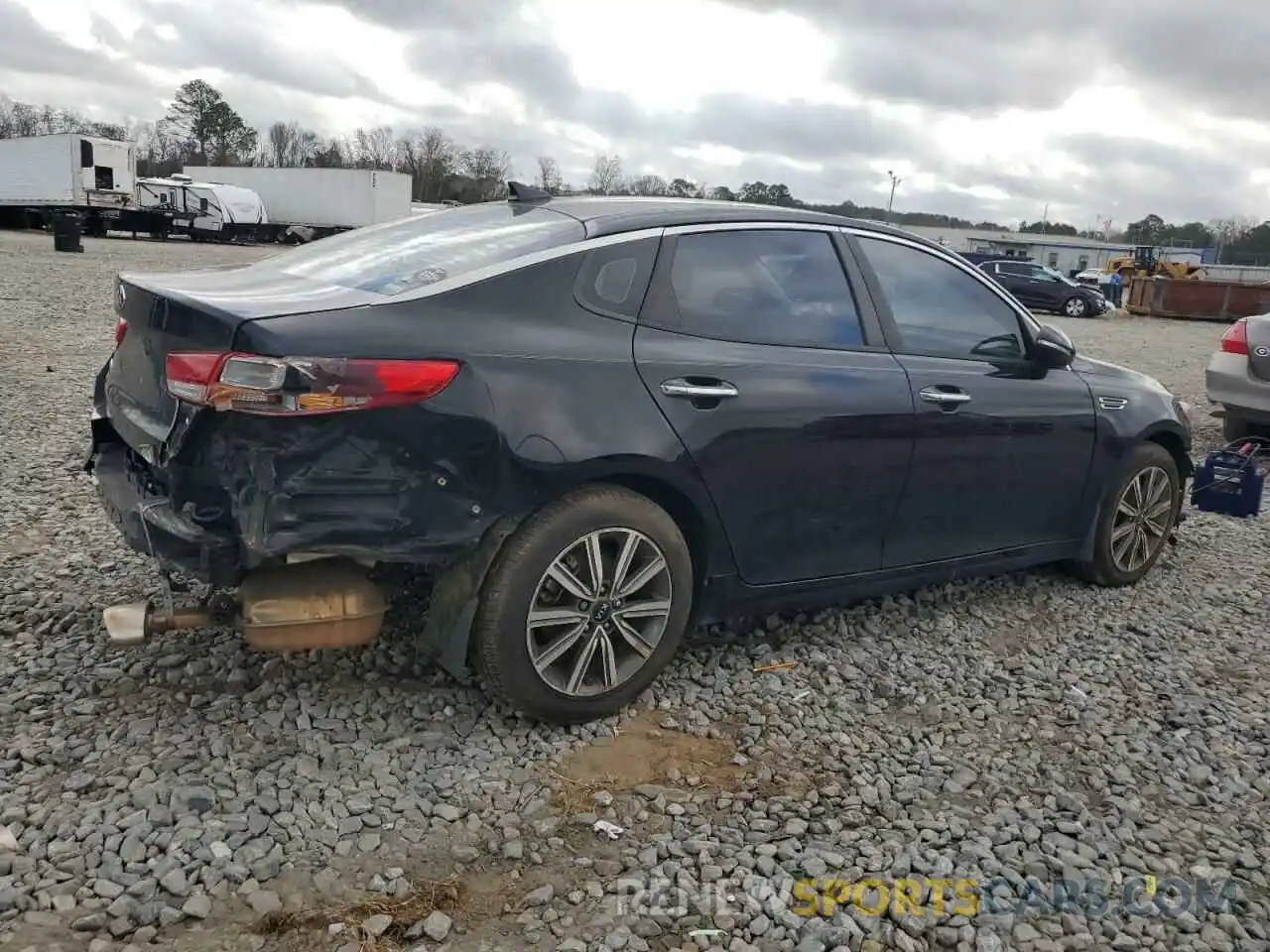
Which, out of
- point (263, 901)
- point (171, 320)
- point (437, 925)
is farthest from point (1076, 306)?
Result: point (263, 901)

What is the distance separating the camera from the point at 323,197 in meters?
41.5

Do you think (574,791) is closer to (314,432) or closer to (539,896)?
(539,896)

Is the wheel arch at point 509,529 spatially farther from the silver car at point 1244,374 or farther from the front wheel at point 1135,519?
the silver car at point 1244,374

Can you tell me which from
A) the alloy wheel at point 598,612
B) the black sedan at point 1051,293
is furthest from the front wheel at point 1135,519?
the black sedan at point 1051,293

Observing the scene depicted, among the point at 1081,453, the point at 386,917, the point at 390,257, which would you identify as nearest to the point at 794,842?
the point at 386,917

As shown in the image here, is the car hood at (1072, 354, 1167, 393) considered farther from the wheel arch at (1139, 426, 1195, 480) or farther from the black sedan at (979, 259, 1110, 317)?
the black sedan at (979, 259, 1110, 317)

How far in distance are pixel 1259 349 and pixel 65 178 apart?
3707 centimetres

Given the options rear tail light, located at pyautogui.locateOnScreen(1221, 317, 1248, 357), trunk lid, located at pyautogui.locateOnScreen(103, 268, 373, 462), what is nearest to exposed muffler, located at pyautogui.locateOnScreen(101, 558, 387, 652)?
trunk lid, located at pyautogui.locateOnScreen(103, 268, 373, 462)

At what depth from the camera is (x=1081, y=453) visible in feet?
15.0

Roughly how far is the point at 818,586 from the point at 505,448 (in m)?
1.44

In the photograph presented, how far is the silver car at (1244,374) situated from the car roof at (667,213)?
516cm

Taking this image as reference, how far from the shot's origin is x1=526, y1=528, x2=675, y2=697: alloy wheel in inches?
124

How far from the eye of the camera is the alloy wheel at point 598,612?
124 inches

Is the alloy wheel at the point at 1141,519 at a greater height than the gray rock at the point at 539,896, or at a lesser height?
greater
